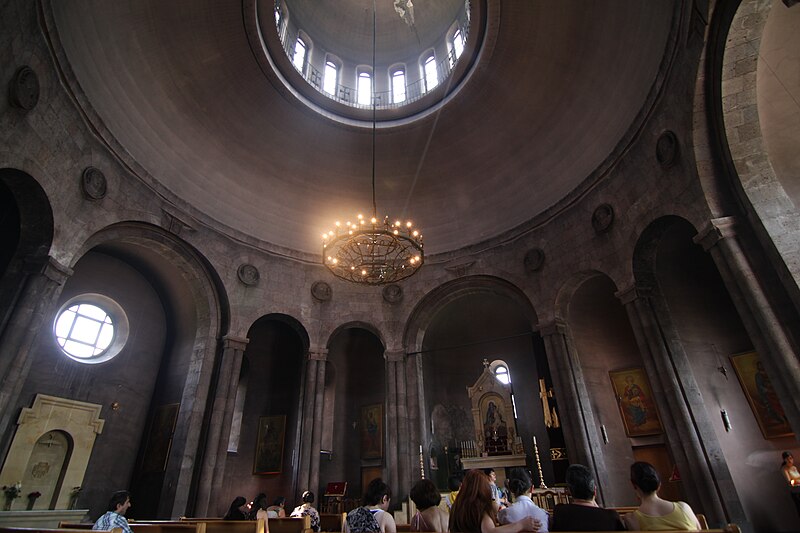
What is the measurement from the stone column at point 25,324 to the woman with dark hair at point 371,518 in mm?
7647

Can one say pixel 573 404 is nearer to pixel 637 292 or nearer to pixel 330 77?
pixel 637 292

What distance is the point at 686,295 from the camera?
35.1 ft

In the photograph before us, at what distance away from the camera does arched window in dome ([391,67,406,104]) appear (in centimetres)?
1681

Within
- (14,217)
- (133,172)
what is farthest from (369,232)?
(14,217)

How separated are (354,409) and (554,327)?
8.58 m

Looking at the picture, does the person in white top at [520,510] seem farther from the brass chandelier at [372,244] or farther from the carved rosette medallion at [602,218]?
the carved rosette medallion at [602,218]

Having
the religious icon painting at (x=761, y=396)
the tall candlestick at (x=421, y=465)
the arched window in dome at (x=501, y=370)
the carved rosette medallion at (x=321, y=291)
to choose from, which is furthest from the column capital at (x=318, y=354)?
the religious icon painting at (x=761, y=396)

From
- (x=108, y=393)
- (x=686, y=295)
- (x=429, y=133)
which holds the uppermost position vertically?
(x=429, y=133)

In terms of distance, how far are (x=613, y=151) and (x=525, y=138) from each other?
3.51 m

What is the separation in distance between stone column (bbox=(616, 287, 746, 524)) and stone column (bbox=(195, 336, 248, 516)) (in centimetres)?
1101

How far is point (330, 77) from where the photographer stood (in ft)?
55.5

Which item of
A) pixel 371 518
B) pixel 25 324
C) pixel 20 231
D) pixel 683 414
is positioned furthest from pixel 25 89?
pixel 683 414

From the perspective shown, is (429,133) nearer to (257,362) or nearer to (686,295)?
(686,295)

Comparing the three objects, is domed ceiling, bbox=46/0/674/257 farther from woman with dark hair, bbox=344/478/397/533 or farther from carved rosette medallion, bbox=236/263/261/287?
woman with dark hair, bbox=344/478/397/533
